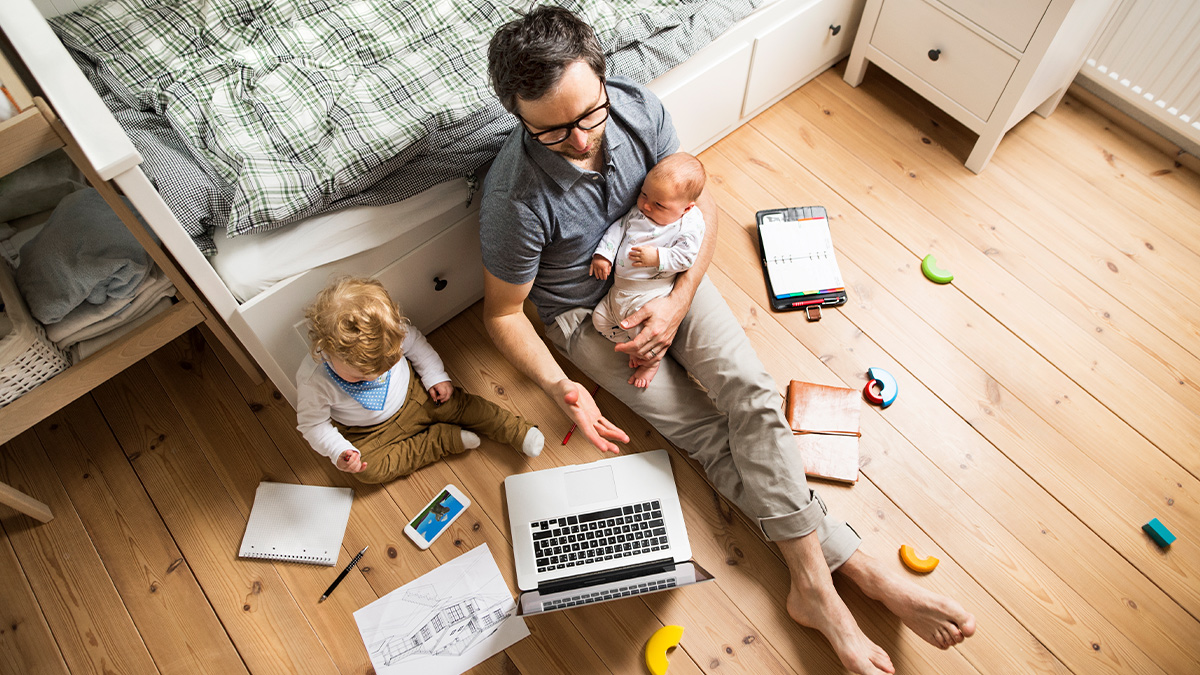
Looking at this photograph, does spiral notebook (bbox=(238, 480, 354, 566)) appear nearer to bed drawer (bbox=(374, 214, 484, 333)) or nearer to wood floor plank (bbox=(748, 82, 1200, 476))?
bed drawer (bbox=(374, 214, 484, 333))

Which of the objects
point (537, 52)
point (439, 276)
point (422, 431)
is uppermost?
point (537, 52)

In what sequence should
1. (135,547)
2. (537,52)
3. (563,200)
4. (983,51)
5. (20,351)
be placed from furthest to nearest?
(983,51), (135,547), (563,200), (20,351), (537,52)

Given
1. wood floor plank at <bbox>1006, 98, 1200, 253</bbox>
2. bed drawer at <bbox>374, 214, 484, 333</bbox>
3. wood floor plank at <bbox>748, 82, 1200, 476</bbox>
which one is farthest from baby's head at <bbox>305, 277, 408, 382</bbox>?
wood floor plank at <bbox>1006, 98, 1200, 253</bbox>

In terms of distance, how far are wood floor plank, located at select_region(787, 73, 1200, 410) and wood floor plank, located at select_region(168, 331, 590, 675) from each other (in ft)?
4.54

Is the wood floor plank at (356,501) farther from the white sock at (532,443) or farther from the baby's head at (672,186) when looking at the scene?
the baby's head at (672,186)

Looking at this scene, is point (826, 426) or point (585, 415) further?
point (826, 426)

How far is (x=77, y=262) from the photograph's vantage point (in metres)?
1.22

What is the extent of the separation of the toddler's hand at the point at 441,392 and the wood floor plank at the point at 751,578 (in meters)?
0.27

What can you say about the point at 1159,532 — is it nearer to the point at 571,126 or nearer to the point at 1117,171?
the point at 1117,171

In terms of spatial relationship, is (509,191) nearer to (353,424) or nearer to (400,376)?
(400,376)

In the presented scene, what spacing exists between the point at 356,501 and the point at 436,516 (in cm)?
18

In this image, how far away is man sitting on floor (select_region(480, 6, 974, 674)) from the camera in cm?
124

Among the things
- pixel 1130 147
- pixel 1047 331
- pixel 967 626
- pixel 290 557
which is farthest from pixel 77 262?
pixel 1130 147

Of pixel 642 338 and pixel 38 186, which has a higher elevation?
pixel 38 186
